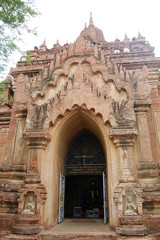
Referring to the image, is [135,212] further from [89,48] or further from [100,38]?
[100,38]

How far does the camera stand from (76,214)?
14938mm

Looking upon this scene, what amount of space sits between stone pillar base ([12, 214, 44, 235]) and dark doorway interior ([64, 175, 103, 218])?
7.38 meters

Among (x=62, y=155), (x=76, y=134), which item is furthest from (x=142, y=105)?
(x=62, y=155)

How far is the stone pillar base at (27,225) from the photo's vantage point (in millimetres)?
7238

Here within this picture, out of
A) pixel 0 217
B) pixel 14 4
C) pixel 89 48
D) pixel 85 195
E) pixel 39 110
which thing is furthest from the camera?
pixel 85 195

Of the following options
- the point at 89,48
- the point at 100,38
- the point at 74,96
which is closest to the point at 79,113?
the point at 74,96

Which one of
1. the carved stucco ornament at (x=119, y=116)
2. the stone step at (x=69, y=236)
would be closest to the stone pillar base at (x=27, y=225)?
the stone step at (x=69, y=236)

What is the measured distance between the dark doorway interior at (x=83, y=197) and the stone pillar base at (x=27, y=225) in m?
7.38

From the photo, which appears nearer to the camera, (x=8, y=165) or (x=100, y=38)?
(x=8, y=165)

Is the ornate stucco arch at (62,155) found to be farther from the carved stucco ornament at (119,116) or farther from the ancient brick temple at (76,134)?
the carved stucco ornament at (119,116)

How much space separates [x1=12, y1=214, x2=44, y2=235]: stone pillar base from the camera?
285 inches

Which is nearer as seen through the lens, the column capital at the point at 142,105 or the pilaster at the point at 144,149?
the pilaster at the point at 144,149

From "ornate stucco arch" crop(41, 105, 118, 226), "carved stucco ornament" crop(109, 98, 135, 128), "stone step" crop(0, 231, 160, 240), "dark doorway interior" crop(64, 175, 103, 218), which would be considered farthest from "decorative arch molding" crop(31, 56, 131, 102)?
"dark doorway interior" crop(64, 175, 103, 218)

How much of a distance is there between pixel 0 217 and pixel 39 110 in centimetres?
456
